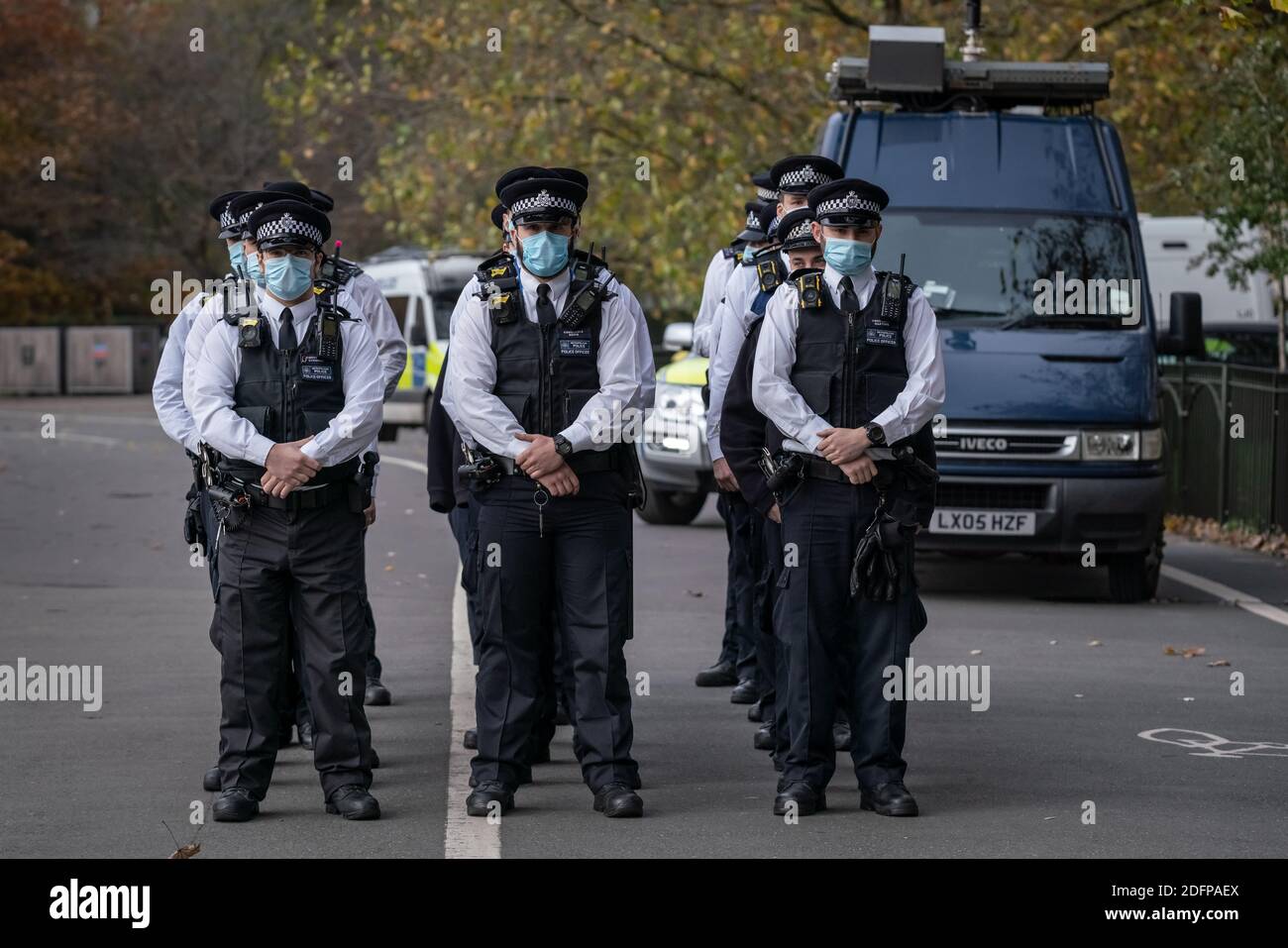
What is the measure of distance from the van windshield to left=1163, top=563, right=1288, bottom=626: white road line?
1.82m

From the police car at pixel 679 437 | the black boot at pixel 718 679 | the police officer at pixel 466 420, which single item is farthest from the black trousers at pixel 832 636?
the police car at pixel 679 437

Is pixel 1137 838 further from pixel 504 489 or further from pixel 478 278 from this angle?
pixel 478 278

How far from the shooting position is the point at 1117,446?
12.2 meters

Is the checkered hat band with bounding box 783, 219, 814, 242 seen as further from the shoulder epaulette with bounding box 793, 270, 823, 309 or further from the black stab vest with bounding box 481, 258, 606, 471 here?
the black stab vest with bounding box 481, 258, 606, 471

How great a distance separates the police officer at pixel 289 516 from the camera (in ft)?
23.0

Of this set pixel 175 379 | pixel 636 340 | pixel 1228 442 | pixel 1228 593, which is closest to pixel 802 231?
pixel 636 340

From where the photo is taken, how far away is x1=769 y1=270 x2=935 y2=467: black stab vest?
23.5ft

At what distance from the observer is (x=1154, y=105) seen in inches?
953

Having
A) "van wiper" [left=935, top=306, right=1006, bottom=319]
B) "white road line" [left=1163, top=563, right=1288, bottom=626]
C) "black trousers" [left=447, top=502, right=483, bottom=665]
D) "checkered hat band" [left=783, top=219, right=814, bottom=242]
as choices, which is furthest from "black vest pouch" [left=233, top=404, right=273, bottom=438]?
"white road line" [left=1163, top=563, right=1288, bottom=626]

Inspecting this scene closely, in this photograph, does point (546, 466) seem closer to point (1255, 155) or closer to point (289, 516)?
point (289, 516)

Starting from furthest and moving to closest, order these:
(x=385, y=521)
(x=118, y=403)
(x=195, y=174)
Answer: (x=195, y=174) < (x=118, y=403) < (x=385, y=521)

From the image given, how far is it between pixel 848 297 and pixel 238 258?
249cm

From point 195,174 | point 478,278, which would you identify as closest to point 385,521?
point 478,278
